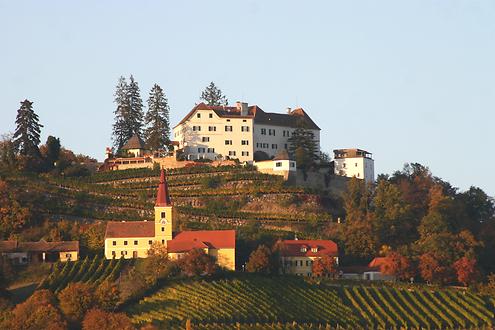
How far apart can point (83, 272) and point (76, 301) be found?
27.4 feet

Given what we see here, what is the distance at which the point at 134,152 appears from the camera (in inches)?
4530

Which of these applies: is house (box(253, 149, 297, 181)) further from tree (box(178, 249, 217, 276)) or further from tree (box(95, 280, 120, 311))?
tree (box(95, 280, 120, 311))

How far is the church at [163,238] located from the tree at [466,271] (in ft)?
52.0

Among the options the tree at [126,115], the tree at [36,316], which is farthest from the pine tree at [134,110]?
the tree at [36,316]

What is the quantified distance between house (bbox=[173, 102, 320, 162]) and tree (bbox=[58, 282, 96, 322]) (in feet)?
99.6

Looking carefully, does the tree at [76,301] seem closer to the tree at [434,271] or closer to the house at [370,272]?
the house at [370,272]

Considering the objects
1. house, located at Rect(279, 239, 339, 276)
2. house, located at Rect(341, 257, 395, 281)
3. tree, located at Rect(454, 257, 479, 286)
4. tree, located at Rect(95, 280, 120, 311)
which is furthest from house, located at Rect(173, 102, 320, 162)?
tree, located at Rect(95, 280, 120, 311)

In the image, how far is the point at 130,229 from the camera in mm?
96125

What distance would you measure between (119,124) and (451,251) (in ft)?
124

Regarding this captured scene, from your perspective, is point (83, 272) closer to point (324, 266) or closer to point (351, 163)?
point (324, 266)

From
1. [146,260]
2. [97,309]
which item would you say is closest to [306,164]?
[146,260]

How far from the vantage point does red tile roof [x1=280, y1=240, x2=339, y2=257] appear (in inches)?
3762

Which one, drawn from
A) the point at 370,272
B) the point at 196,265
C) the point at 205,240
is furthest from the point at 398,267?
the point at 196,265

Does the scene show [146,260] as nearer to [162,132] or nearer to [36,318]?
[36,318]
